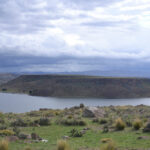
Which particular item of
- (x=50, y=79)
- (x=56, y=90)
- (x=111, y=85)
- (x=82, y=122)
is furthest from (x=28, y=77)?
(x=82, y=122)

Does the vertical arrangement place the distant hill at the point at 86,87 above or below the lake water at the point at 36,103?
above

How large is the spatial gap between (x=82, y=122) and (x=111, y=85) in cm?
10525

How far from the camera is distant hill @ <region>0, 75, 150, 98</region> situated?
114312 mm

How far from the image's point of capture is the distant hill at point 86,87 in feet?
375

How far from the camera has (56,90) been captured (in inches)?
4739

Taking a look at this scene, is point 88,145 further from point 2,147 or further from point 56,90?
point 56,90

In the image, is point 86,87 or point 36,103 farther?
point 86,87

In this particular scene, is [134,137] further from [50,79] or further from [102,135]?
[50,79]

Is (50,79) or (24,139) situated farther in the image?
(50,79)

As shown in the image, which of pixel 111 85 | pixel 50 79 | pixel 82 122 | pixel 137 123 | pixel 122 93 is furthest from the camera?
pixel 50 79

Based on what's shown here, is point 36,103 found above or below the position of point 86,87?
below

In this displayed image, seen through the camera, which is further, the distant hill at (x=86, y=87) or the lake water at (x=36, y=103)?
the distant hill at (x=86, y=87)

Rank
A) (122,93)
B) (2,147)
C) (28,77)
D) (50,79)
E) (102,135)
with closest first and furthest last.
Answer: (2,147) < (102,135) < (122,93) < (50,79) < (28,77)

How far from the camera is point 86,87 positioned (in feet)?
396
